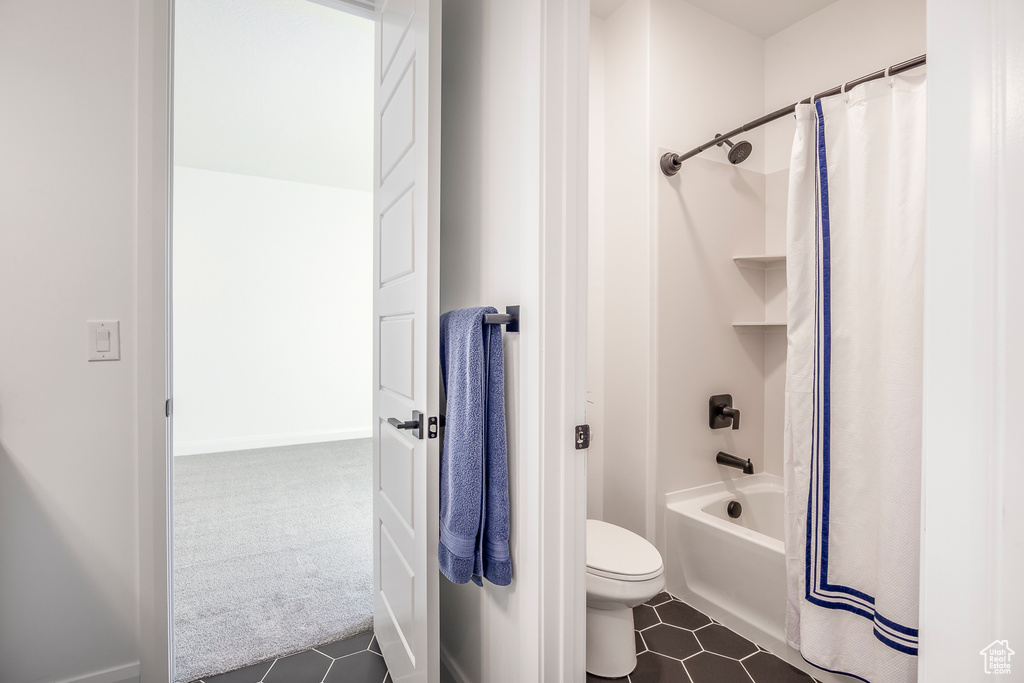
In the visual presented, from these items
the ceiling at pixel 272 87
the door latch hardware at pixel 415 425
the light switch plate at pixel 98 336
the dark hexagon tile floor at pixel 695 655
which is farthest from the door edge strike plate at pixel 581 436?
the ceiling at pixel 272 87

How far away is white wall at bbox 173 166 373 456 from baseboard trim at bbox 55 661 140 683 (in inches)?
145

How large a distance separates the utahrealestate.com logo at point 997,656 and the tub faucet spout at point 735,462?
191 cm

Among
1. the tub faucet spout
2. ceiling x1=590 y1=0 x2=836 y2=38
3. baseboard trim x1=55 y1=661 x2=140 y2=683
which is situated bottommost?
baseboard trim x1=55 y1=661 x2=140 y2=683

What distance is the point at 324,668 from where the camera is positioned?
5.63ft

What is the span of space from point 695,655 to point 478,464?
1237 millimetres

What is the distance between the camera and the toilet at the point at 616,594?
1599 millimetres

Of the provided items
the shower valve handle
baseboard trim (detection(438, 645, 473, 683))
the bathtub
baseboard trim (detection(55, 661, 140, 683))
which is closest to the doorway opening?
baseboard trim (detection(55, 661, 140, 683))

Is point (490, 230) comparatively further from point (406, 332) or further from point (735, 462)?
point (735, 462)

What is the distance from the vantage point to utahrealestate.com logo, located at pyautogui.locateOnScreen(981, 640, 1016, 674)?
19.0 inches

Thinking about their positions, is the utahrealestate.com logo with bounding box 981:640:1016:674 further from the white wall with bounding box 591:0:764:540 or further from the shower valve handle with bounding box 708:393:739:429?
the shower valve handle with bounding box 708:393:739:429

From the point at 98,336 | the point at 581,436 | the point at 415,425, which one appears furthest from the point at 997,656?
the point at 98,336

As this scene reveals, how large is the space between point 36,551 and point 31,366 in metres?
0.52

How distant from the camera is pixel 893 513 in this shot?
1.39m

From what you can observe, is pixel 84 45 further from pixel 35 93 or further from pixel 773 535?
pixel 773 535
